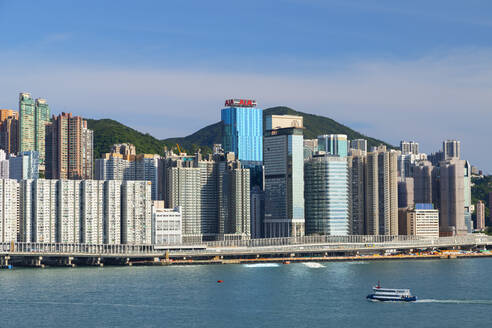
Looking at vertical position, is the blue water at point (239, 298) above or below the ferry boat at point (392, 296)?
below

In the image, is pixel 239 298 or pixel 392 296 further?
pixel 239 298

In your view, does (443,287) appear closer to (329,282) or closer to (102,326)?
(329,282)

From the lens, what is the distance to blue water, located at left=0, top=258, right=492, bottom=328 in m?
102

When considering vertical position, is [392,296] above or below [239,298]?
above

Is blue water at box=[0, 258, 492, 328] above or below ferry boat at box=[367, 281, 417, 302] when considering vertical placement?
below

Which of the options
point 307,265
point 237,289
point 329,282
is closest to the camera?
point 237,289

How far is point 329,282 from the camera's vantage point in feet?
484

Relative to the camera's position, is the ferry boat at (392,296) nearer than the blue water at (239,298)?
No

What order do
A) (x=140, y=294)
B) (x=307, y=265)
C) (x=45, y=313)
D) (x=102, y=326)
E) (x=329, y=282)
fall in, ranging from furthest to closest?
(x=307, y=265)
(x=329, y=282)
(x=140, y=294)
(x=45, y=313)
(x=102, y=326)

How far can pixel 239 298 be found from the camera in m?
124

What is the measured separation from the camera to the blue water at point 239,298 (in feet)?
336

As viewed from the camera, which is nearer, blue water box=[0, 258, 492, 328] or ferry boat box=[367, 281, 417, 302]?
blue water box=[0, 258, 492, 328]

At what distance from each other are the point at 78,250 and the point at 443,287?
91.0 meters

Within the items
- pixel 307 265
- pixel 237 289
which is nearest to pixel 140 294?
pixel 237 289
